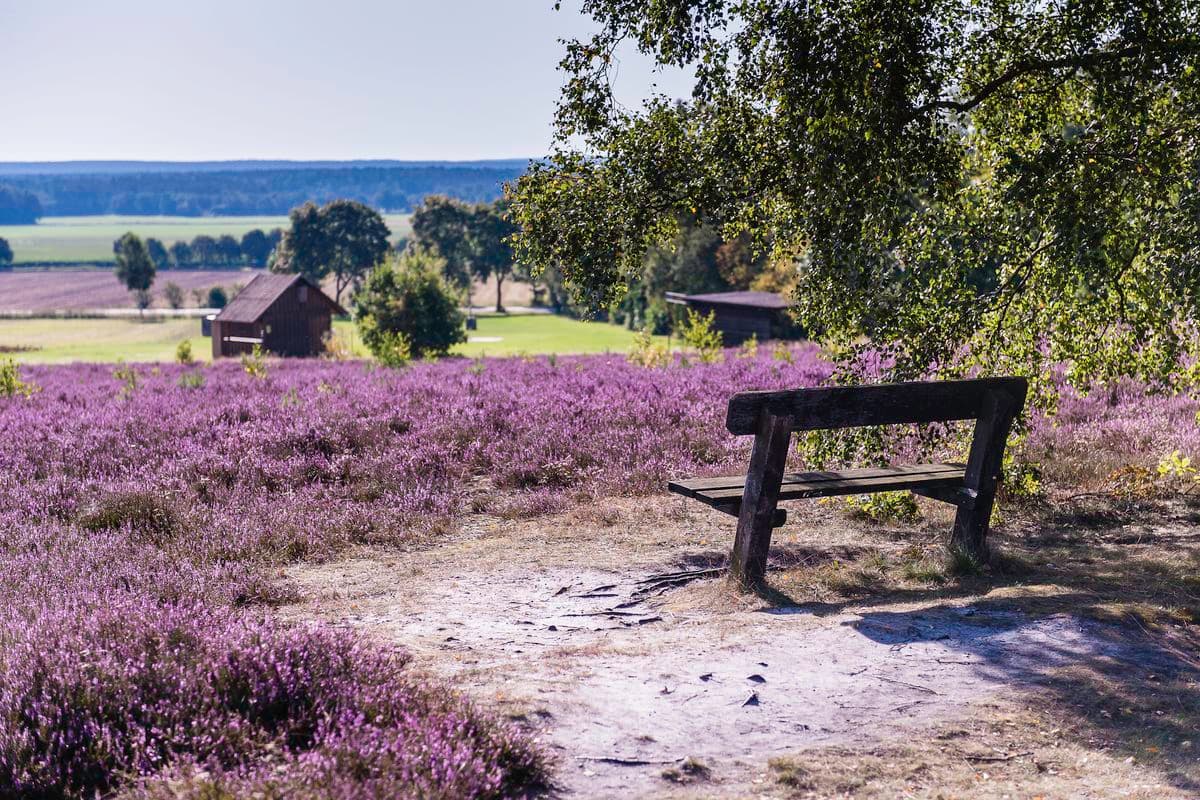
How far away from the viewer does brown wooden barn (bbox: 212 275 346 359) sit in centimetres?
7294

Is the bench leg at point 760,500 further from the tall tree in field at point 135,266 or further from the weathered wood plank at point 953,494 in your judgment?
the tall tree in field at point 135,266

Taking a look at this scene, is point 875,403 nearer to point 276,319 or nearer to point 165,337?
point 276,319

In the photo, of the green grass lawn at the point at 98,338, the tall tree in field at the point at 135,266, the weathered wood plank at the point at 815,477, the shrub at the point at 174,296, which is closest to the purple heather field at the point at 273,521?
the weathered wood plank at the point at 815,477

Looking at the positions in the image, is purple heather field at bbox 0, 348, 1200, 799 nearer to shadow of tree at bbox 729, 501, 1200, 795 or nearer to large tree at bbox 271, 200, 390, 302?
shadow of tree at bbox 729, 501, 1200, 795

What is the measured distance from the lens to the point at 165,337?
99.8 m

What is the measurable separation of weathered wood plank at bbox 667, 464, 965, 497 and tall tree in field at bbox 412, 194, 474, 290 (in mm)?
121769

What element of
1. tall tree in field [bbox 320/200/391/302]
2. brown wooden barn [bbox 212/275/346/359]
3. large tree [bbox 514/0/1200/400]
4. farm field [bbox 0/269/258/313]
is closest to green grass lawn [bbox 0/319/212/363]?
brown wooden barn [bbox 212/275/346/359]

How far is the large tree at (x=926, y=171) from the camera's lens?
755cm

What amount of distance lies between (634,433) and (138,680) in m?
7.92

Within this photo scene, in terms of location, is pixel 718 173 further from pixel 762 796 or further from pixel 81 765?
pixel 81 765

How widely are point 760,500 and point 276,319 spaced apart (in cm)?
7229

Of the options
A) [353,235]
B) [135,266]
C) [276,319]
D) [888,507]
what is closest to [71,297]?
[135,266]

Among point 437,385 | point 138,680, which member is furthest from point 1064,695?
point 437,385

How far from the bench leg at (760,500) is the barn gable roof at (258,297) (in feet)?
230
